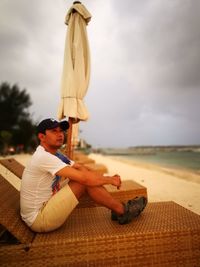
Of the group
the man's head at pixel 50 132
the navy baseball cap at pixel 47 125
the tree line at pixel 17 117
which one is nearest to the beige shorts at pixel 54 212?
the man's head at pixel 50 132

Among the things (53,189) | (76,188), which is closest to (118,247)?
(76,188)

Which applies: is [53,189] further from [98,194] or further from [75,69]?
[75,69]

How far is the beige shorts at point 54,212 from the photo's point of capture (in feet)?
6.53

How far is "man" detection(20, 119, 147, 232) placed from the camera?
199 centimetres

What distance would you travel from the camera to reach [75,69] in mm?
4250

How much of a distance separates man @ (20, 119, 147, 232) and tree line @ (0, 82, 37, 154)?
3500 cm

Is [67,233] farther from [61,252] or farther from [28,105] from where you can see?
[28,105]

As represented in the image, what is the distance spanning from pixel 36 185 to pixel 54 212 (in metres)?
0.30

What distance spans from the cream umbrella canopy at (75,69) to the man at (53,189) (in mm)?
1861

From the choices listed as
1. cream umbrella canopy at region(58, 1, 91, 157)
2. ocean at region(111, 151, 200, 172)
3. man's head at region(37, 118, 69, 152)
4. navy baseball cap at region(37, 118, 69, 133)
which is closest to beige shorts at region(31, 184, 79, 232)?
man's head at region(37, 118, 69, 152)

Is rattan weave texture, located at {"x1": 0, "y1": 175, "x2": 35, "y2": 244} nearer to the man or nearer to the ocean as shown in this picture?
the man

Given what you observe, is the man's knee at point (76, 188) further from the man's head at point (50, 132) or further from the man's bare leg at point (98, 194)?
the man's head at point (50, 132)

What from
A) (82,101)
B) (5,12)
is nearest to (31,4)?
(5,12)

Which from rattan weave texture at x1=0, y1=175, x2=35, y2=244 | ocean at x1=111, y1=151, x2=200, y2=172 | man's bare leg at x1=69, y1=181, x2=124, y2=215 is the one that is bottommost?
ocean at x1=111, y1=151, x2=200, y2=172
